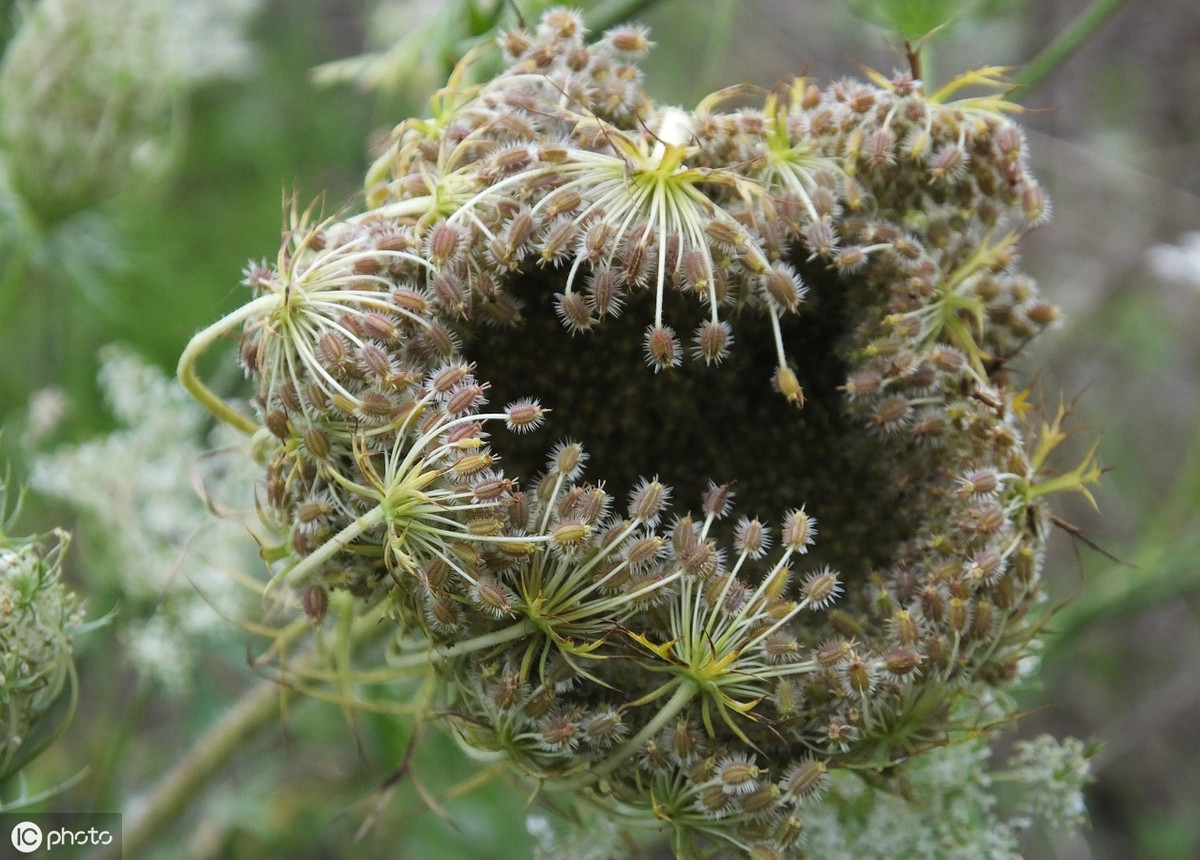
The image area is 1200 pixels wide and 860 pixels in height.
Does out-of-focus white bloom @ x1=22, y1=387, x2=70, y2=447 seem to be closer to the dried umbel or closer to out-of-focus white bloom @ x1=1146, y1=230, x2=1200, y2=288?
the dried umbel

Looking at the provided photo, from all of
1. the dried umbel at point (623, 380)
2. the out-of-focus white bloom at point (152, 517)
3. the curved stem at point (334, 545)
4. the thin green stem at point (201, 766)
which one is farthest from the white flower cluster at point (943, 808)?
the out-of-focus white bloom at point (152, 517)

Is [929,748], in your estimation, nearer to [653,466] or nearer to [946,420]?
[946,420]

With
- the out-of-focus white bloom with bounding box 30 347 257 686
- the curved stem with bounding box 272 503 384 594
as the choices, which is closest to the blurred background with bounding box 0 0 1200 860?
the out-of-focus white bloom with bounding box 30 347 257 686

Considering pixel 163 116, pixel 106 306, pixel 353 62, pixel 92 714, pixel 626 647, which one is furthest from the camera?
pixel 92 714

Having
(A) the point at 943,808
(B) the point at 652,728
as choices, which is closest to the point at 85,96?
(B) the point at 652,728

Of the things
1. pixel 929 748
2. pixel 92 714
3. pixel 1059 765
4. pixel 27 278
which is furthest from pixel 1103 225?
pixel 92 714

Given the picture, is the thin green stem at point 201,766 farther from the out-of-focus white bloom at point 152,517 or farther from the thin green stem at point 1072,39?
the thin green stem at point 1072,39
